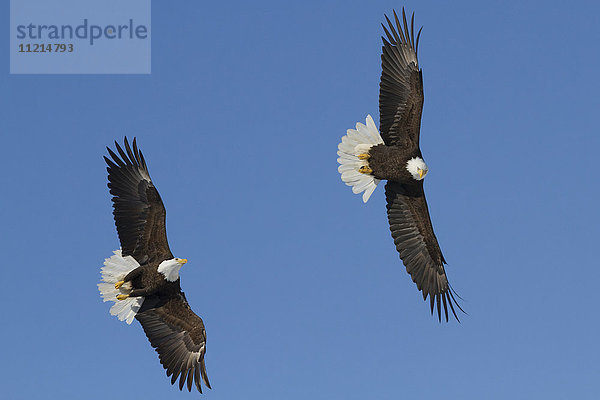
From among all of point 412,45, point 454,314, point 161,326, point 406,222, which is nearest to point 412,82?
point 412,45

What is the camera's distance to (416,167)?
491 inches

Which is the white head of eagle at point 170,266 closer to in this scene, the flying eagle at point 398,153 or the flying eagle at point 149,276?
the flying eagle at point 149,276

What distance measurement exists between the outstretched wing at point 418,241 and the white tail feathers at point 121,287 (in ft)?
11.5

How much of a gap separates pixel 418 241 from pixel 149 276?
12.2 ft

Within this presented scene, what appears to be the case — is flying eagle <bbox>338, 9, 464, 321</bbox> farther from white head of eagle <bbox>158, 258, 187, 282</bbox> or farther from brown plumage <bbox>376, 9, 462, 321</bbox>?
white head of eagle <bbox>158, 258, 187, 282</bbox>

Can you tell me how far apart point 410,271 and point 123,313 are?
389cm

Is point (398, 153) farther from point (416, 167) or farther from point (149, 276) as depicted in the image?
point (149, 276)

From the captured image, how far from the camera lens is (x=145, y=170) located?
12.0 m

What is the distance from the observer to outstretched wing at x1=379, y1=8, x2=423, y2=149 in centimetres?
1245

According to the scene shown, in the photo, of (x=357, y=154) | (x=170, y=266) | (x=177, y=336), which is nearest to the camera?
(x=170, y=266)

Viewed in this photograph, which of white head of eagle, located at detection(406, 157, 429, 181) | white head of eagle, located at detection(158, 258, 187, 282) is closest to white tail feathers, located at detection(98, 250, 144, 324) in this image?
white head of eagle, located at detection(158, 258, 187, 282)

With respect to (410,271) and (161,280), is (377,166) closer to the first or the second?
(410,271)

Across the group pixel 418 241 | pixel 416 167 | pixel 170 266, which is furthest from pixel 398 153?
pixel 170 266

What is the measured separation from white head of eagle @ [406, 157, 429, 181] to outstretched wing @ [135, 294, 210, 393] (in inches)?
128
